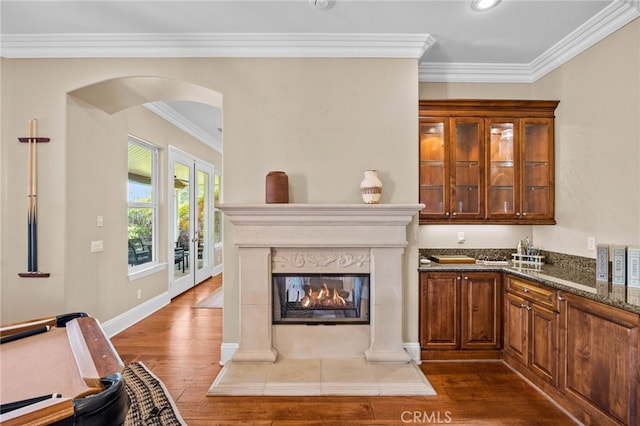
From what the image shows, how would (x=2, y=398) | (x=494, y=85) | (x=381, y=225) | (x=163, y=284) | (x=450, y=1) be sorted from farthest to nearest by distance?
(x=163, y=284) → (x=494, y=85) → (x=381, y=225) → (x=450, y=1) → (x=2, y=398)

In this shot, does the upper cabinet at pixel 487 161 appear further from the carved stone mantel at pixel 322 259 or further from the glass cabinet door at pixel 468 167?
the carved stone mantel at pixel 322 259

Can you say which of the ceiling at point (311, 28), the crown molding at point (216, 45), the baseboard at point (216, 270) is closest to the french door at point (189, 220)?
the baseboard at point (216, 270)

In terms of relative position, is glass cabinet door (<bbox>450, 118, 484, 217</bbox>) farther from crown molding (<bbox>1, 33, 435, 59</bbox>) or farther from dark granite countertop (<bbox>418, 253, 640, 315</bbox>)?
crown molding (<bbox>1, 33, 435, 59</bbox>)

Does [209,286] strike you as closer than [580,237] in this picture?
No

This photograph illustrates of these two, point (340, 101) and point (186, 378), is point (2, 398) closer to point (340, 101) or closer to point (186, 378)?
point (186, 378)

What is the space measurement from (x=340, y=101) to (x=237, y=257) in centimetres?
184

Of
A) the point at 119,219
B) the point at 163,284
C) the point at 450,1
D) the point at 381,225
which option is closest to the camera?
the point at 450,1

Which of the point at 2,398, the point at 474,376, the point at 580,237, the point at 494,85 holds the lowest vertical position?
the point at 474,376

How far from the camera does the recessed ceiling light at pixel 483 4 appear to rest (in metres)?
2.40

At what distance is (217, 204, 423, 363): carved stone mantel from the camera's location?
2.87 meters

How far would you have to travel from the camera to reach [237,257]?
3.01 metres

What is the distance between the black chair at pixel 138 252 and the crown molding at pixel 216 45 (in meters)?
2.39

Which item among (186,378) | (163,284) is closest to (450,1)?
(186,378)

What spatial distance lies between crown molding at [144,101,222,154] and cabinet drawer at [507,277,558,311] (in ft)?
16.2
